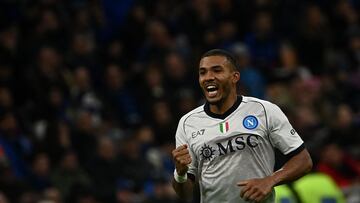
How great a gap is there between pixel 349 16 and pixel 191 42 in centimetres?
274

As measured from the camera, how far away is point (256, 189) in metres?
6.66

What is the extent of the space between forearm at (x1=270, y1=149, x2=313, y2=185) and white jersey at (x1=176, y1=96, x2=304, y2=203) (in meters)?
0.07

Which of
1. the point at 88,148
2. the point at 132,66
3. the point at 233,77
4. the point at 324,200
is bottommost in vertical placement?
the point at 324,200

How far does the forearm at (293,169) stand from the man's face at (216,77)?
0.64 m

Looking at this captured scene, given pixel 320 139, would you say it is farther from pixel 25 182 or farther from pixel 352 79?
pixel 25 182

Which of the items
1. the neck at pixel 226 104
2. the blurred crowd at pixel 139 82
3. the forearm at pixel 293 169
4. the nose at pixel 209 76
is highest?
the blurred crowd at pixel 139 82

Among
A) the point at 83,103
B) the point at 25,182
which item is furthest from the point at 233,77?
the point at 83,103

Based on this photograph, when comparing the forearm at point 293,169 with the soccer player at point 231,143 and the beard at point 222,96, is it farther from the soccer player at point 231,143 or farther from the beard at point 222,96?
the beard at point 222,96

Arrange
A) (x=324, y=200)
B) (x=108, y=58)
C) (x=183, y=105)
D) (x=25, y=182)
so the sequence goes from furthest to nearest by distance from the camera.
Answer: (x=108, y=58) < (x=183, y=105) < (x=25, y=182) < (x=324, y=200)

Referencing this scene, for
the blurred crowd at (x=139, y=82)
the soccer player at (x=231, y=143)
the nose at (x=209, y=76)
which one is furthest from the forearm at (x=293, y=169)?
the blurred crowd at (x=139, y=82)

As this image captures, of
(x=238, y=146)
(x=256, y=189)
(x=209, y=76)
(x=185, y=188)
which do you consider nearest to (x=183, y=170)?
(x=185, y=188)

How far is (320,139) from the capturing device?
13641 millimetres

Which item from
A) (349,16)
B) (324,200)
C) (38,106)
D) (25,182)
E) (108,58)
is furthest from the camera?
(349,16)

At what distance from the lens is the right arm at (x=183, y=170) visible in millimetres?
6738
